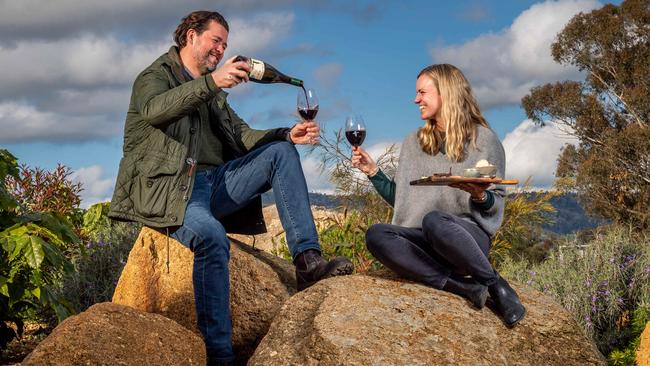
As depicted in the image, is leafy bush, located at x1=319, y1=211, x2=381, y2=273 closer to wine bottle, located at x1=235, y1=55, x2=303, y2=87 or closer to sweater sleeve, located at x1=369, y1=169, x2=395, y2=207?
sweater sleeve, located at x1=369, y1=169, x2=395, y2=207

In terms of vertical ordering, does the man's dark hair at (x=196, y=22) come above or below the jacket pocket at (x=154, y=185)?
above

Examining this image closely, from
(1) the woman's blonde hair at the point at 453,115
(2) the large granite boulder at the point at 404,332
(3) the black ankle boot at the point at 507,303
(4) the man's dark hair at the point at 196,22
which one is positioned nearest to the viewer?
(2) the large granite boulder at the point at 404,332

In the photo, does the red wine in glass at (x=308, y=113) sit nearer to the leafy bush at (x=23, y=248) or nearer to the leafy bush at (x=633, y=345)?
the leafy bush at (x=23, y=248)

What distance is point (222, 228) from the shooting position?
488 cm

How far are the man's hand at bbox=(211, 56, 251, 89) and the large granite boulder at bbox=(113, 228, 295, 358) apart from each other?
1.36 meters

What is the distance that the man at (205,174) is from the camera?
4805 millimetres

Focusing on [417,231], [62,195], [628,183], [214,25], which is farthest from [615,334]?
[628,183]

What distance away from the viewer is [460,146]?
4.76 m

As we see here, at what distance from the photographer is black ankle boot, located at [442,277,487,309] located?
4.47 metres

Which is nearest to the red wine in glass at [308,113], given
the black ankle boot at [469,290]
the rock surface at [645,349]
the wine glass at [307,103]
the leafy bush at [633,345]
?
the wine glass at [307,103]

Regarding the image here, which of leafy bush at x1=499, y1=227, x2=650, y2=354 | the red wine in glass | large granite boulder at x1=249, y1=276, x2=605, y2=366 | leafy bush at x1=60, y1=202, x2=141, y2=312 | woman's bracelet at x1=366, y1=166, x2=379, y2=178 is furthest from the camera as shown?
leafy bush at x1=60, y1=202, x2=141, y2=312

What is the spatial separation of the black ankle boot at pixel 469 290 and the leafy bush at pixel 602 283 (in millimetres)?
3035

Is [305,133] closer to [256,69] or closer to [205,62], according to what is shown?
[256,69]

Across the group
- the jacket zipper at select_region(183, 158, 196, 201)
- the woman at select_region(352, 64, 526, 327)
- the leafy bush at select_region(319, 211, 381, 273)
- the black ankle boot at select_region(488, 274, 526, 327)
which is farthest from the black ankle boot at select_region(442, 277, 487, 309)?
the leafy bush at select_region(319, 211, 381, 273)
